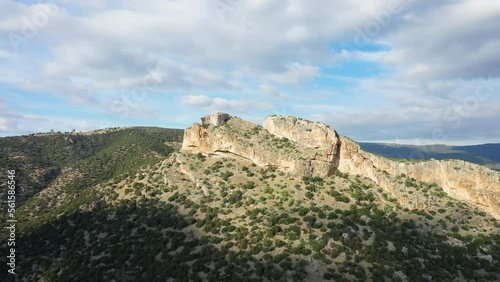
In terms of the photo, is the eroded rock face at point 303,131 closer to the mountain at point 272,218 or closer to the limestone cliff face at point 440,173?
the mountain at point 272,218

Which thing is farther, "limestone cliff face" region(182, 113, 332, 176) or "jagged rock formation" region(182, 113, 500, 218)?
"limestone cliff face" region(182, 113, 332, 176)

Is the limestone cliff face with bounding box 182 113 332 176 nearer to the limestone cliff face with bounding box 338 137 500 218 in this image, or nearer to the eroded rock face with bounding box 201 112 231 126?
the eroded rock face with bounding box 201 112 231 126

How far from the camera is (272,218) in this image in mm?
Result: 49250

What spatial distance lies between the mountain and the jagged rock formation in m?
0.19

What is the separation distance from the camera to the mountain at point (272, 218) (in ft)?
139

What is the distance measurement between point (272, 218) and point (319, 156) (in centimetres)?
1623

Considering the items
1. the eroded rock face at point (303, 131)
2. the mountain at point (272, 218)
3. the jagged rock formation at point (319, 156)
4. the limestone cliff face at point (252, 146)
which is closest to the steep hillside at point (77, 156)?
the limestone cliff face at point (252, 146)

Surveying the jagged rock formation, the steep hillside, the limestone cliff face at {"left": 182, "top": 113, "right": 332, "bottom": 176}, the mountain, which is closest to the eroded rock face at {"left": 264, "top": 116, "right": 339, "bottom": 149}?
the jagged rock formation

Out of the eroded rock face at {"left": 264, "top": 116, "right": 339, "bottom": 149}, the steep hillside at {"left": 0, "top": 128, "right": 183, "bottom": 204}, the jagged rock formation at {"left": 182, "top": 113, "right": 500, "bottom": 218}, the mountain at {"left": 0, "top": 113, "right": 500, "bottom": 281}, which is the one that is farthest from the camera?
the steep hillside at {"left": 0, "top": 128, "right": 183, "bottom": 204}

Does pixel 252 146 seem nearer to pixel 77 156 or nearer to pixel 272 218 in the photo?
pixel 272 218

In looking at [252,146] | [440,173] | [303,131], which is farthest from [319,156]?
[440,173]

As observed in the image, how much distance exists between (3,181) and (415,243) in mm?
92756

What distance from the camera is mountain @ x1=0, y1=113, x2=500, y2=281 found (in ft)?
139

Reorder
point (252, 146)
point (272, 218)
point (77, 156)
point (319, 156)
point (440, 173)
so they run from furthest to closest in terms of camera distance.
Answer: point (77, 156), point (252, 146), point (319, 156), point (440, 173), point (272, 218)
